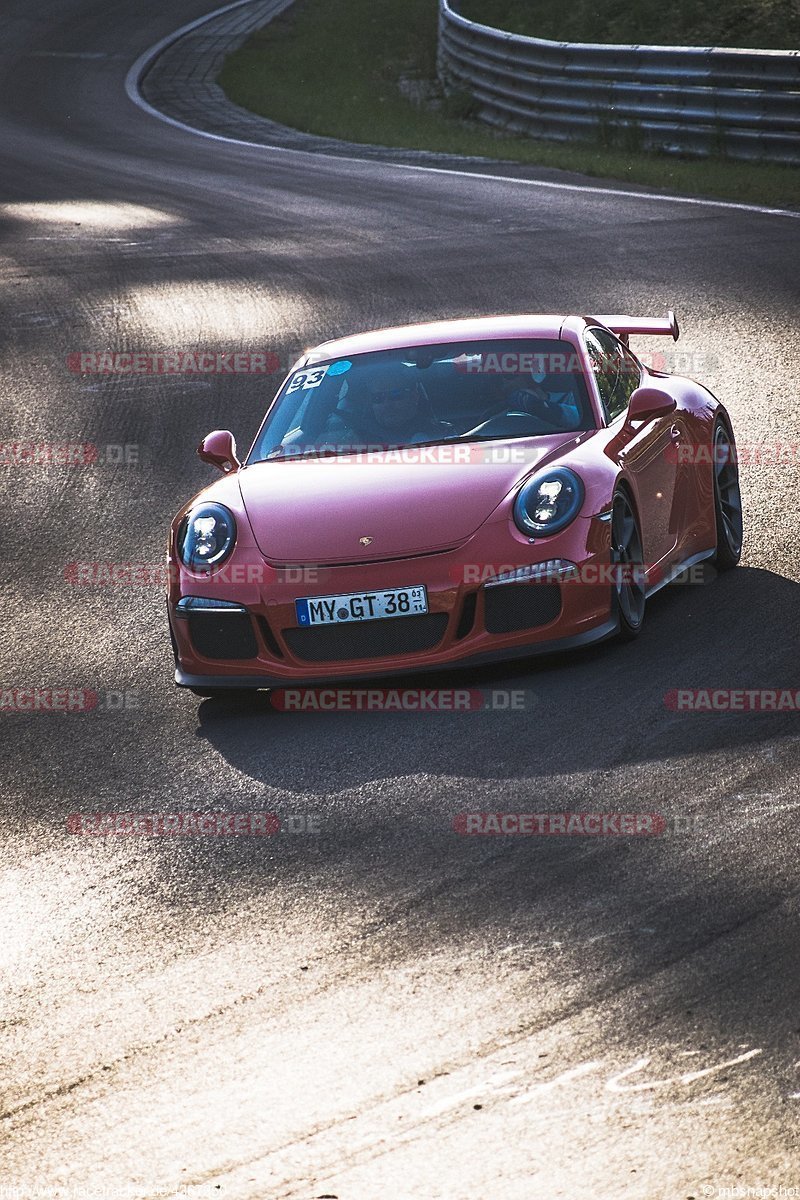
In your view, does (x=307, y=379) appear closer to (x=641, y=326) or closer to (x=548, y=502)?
(x=548, y=502)

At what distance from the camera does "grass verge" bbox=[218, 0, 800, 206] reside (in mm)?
19250

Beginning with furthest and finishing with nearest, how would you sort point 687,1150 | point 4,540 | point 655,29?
1. point 655,29
2. point 4,540
3. point 687,1150

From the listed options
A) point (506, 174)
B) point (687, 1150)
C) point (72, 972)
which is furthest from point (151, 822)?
point (506, 174)

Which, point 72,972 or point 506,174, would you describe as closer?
point 72,972

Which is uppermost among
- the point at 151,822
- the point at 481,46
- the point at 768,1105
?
the point at 768,1105

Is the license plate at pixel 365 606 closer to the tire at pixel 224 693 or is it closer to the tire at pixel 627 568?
the tire at pixel 224 693

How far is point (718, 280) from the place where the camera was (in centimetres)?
1403

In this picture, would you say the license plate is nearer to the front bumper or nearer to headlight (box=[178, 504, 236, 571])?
the front bumper

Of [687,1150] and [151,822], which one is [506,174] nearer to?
[151,822]

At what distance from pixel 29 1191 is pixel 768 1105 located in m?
1.46

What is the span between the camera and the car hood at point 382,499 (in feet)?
21.9
